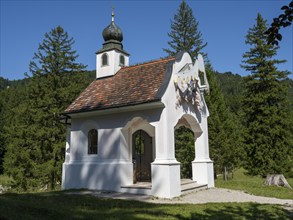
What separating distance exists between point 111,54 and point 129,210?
32.5 ft

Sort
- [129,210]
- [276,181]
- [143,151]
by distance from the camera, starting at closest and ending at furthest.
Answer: [129,210]
[276,181]
[143,151]

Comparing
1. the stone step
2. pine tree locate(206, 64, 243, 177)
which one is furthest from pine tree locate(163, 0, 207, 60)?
the stone step

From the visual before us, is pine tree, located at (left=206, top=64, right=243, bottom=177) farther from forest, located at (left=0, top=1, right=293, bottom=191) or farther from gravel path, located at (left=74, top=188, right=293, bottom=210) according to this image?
gravel path, located at (left=74, top=188, right=293, bottom=210)

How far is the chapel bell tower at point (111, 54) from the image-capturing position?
15828 mm

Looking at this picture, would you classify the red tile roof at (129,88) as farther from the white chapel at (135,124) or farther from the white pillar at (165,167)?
the white pillar at (165,167)

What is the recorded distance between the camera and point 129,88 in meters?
13.2

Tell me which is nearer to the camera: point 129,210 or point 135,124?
point 129,210

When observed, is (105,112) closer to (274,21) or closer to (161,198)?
(161,198)

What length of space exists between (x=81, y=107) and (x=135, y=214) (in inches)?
299

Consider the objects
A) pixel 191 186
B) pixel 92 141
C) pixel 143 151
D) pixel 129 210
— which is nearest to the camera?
pixel 129 210

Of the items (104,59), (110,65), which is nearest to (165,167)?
(110,65)

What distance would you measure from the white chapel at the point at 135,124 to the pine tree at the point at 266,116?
39.3ft

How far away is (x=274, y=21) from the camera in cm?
385

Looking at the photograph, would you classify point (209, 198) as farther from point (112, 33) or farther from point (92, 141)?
point (112, 33)
